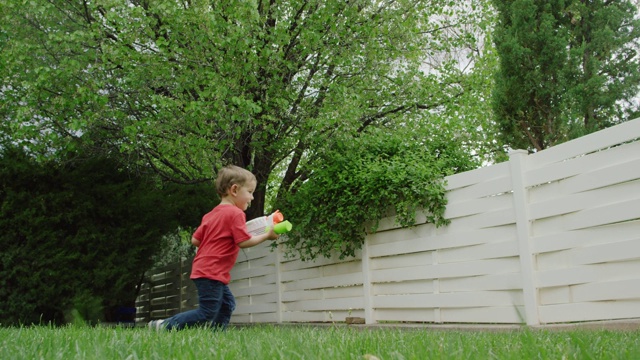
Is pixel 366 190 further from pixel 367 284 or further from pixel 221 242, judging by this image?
pixel 221 242

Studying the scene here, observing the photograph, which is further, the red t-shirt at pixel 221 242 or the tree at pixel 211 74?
the tree at pixel 211 74

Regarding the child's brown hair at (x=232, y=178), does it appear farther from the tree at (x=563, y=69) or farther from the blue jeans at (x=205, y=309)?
the tree at (x=563, y=69)

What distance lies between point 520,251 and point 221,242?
261 cm

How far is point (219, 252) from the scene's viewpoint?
547 cm

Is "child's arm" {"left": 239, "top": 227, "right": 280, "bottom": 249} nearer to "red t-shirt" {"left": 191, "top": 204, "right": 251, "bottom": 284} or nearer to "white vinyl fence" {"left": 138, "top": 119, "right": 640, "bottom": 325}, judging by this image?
"red t-shirt" {"left": 191, "top": 204, "right": 251, "bottom": 284}

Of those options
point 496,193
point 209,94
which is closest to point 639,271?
point 496,193

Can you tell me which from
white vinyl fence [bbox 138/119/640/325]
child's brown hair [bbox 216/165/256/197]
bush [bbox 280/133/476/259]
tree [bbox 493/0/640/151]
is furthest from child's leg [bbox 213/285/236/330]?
tree [bbox 493/0/640/151]

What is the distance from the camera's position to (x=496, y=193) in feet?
19.9

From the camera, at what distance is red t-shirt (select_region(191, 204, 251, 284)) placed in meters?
5.41

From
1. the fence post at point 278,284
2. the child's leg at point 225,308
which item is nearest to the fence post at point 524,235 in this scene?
the child's leg at point 225,308

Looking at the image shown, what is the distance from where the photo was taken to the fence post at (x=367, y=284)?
7.46m

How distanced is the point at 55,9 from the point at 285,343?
7696 mm

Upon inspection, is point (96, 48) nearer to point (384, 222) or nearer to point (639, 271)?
point (384, 222)

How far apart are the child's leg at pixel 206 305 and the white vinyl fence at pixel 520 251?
2360 millimetres
